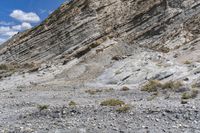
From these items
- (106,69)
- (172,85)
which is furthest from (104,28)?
(172,85)

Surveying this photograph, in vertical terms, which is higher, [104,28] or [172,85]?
[104,28]

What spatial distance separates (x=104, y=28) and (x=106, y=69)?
12.3 metres

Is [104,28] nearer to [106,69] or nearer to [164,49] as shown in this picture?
[164,49]

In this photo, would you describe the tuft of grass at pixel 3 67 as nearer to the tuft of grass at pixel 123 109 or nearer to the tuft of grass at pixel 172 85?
the tuft of grass at pixel 172 85

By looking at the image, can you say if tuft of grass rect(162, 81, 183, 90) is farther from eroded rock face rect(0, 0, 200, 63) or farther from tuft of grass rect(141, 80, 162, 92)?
eroded rock face rect(0, 0, 200, 63)

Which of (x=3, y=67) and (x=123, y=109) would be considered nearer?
(x=123, y=109)

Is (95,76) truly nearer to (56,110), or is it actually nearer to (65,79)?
(65,79)

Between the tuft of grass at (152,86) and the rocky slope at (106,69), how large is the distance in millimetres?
80

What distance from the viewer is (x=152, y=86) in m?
33.5

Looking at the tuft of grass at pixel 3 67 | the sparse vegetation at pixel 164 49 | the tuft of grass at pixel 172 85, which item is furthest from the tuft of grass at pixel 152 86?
the tuft of grass at pixel 3 67

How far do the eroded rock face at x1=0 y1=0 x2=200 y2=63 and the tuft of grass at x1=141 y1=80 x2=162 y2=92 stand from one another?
1181 cm

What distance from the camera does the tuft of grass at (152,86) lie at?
33062 mm

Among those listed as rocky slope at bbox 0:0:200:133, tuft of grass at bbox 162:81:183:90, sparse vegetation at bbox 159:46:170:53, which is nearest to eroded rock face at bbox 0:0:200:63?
sparse vegetation at bbox 159:46:170:53

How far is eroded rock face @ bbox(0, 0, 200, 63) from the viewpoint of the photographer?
1935 inches
